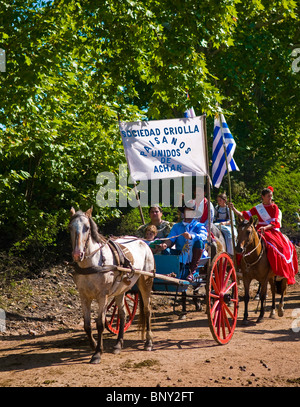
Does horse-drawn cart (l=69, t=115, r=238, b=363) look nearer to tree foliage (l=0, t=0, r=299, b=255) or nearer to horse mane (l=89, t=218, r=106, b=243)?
horse mane (l=89, t=218, r=106, b=243)

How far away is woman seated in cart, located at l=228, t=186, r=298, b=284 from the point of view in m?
11.0

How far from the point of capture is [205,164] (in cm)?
870

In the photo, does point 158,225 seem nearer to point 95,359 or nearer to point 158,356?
point 158,356

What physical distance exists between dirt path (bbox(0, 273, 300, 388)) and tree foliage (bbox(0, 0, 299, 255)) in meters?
3.15

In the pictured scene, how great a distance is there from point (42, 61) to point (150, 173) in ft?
10.4

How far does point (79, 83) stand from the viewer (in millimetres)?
13125

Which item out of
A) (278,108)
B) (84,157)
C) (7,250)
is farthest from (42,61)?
(278,108)

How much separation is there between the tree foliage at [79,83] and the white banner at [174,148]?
2371mm

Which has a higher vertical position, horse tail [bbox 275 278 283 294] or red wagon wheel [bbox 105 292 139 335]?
horse tail [bbox 275 278 283 294]

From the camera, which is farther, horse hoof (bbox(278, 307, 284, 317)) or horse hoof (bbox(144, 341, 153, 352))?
horse hoof (bbox(278, 307, 284, 317))

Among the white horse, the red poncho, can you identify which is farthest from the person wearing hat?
the white horse

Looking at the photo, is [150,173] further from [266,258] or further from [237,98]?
[237,98]

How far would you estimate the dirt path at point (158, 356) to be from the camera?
647 cm

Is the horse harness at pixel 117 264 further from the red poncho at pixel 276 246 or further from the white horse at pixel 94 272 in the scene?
the red poncho at pixel 276 246
